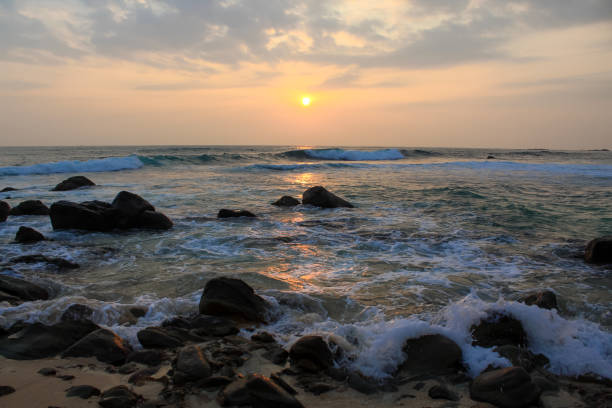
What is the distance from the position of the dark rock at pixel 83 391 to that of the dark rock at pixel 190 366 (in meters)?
0.49

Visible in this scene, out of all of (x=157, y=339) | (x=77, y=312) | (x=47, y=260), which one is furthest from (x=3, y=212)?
(x=157, y=339)

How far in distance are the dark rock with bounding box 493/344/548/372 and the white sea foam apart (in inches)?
1124

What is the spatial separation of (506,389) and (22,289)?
4.69 meters

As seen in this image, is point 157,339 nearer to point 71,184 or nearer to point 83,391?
point 83,391

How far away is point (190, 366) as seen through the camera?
270cm

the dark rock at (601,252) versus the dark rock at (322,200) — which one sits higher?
the dark rock at (322,200)

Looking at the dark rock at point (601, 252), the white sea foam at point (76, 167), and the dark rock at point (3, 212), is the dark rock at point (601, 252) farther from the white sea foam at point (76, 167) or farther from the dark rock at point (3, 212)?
the white sea foam at point (76, 167)

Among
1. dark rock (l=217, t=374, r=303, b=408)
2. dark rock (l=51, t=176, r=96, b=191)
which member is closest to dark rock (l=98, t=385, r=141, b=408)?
dark rock (l=217, t=374, r=303, b=408)

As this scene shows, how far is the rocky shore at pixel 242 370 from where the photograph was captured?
2.39 meters

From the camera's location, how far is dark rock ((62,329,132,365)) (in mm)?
2883

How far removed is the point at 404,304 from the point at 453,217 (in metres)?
6.08

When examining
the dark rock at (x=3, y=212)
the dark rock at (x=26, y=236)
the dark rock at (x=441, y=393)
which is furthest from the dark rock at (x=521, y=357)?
the dark rock at (x=3, y=212)

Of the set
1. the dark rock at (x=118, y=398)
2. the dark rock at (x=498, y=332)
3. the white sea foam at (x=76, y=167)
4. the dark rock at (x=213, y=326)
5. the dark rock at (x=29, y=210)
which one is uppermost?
the white sea foam at (x=76, y=167)

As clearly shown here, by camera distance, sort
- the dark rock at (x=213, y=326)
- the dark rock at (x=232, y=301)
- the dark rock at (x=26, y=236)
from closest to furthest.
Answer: the dark rock at (x=213, y=326)
the dark rock at (x=232, y=301)
the dark rock at (x=26, y=236)
